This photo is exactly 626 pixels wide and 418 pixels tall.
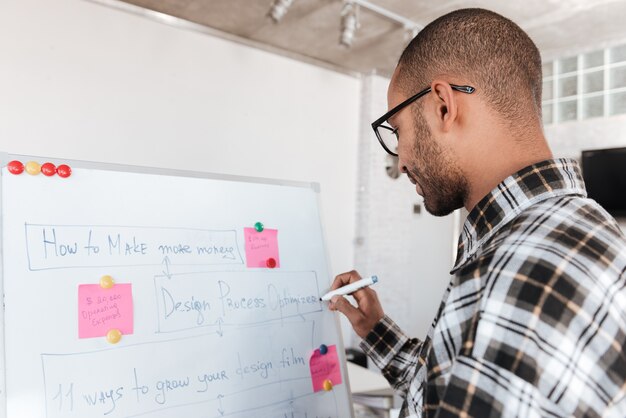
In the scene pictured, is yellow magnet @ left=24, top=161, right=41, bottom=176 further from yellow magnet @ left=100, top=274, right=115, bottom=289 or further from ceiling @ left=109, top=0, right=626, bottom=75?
ceiling @ left=109, top=0, right=626, bottom=75

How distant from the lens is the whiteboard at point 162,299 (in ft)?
2.76

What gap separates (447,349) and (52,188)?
2.66 ft

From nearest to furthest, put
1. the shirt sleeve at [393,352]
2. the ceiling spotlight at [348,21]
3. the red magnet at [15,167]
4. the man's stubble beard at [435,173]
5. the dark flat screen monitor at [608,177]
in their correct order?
the man's stubble beard at [435,173]
the red magnet at [15,167]
the shirt sleeve at [393,352]
the ceiling spotlight at [348,21]
the dark flat screen monitor at [608,177]

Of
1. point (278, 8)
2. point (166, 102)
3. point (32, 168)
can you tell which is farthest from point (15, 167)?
point (166, 102)

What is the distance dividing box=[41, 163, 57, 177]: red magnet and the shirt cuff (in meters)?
0.81

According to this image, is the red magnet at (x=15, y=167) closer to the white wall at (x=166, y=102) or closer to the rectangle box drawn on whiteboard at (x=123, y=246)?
the rectangle box drawn on whiteboard at (x=123, y=246)

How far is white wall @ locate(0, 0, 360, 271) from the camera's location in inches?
96.3

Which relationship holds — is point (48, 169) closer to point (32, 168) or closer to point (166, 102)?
point (32, 168)

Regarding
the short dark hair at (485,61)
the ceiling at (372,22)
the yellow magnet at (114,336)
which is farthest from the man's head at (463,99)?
the ceiling at (372,22)

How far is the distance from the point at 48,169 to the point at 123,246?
21 centimetres

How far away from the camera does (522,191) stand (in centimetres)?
68

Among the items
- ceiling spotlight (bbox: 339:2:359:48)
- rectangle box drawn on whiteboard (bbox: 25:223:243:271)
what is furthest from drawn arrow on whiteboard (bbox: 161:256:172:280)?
ceiling spotlight (bbox: 339:2:359:48)

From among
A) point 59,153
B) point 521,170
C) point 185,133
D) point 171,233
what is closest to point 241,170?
point 185,133

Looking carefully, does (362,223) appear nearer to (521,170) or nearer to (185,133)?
(185,133)
